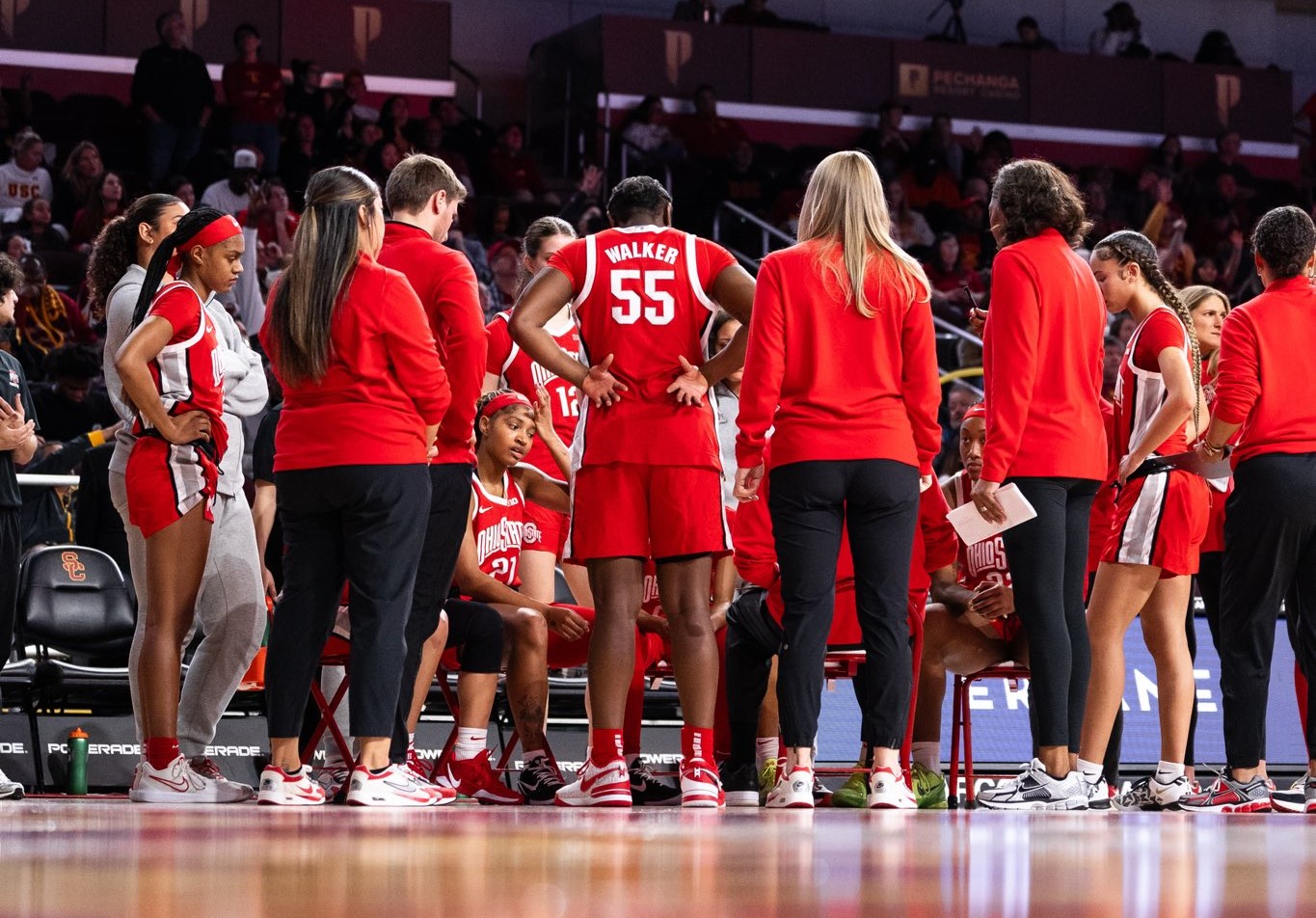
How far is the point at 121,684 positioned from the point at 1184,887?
4990mm

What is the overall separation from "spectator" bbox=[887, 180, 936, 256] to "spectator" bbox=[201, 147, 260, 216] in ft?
19.4

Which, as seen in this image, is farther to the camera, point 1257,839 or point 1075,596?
point 1075,596

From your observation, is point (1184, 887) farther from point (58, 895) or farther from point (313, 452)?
point (313, 452)

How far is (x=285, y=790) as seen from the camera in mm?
4480

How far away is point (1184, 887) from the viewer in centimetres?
241

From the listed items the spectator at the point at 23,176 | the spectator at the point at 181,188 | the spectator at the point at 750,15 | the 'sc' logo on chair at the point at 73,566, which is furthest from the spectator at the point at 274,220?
the spectator at the point at 750,15

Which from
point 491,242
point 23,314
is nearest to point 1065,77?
point 491,242

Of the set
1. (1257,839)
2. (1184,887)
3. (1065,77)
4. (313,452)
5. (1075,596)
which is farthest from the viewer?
(1065,77)

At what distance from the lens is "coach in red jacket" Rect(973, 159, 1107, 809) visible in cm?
467

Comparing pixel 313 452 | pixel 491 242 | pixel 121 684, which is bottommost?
pixel 121 684

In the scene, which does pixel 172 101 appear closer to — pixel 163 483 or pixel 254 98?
pixel 254 98

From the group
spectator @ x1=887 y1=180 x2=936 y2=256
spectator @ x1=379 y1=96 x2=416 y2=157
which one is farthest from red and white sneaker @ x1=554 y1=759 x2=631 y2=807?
spectator @ x1=887 y1=180 x2=936 y2=256

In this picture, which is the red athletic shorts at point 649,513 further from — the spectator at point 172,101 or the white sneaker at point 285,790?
the spectator at point 172,101

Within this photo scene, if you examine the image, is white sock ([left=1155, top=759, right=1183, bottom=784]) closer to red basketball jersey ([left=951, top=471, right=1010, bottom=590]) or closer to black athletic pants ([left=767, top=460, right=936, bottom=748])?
red basketball jersey ([left=951, top=471, right=1010, bottom=590])
